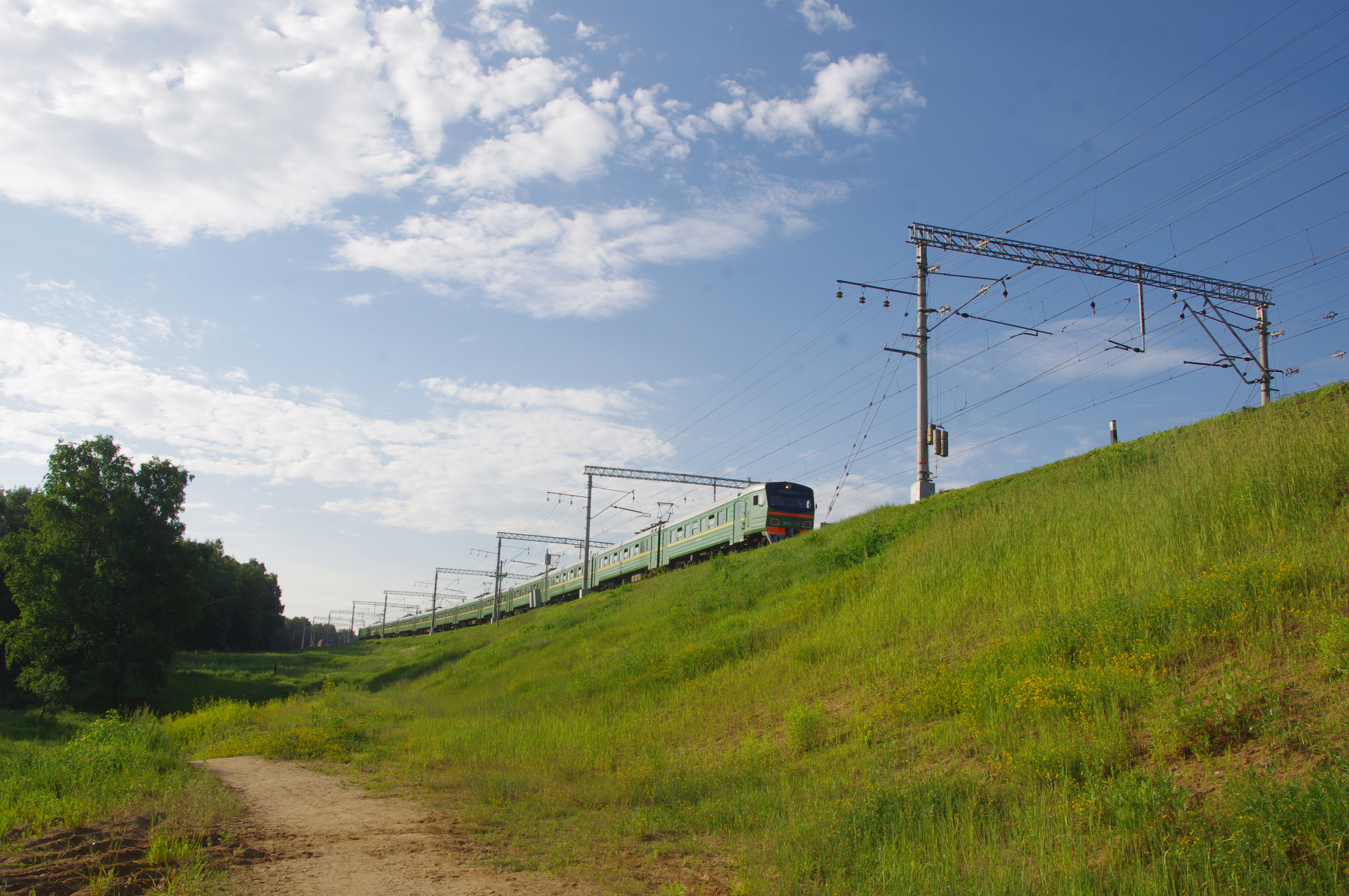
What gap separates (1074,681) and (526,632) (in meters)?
29.1

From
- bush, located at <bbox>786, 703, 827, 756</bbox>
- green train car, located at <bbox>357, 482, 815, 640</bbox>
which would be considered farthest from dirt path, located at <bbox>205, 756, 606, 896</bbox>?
green train car, located at <bbox>357, 482, 815, 640</bbox>

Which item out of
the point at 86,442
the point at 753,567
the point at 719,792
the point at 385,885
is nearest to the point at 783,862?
the point at 719,792

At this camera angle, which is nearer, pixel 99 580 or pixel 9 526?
pixel 99 580

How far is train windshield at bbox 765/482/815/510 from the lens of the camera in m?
28.0

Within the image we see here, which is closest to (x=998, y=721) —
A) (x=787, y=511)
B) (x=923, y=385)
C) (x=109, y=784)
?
(x=109, y=784)

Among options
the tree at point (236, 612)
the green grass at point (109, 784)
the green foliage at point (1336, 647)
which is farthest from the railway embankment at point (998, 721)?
the tree at point (236, 612)

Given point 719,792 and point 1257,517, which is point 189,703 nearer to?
point 719,792

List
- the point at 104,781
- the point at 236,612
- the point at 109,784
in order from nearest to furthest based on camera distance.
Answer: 1. the point at 109,784
2. the point at 104,781
3. the point at 236,612

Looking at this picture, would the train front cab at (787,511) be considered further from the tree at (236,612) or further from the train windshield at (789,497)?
the tree at (236,612)

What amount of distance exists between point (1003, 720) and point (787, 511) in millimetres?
21352

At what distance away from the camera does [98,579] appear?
32.6 m

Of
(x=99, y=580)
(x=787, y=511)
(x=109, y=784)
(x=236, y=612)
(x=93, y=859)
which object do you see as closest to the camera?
(x=93, y=859)

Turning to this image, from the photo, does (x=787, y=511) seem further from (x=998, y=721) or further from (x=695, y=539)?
(x=998, y=721)

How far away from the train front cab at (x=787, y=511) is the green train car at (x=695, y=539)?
0.02 meters
